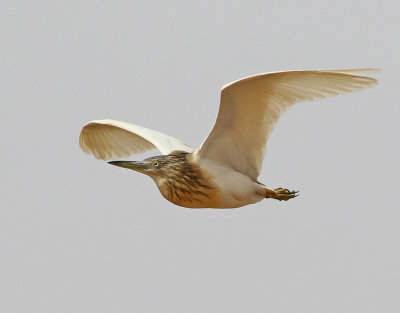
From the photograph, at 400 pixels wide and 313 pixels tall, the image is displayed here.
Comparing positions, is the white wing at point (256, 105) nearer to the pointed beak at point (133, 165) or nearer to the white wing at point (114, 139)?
the pointed beak at point (133, 165)

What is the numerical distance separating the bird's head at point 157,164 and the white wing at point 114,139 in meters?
0.88

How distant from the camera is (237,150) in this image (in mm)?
9289

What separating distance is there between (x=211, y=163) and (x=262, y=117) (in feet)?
2.16

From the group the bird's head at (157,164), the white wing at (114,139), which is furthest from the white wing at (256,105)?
the white wing at (114,139)

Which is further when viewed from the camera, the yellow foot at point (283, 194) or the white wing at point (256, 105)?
the yellow foot at point (283, 194)

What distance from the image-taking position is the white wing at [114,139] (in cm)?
1043

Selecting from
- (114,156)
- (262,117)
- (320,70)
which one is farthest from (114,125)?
(320,70)

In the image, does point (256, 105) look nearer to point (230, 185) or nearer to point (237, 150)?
point (237, 150)

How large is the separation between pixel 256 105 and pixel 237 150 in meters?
0.55

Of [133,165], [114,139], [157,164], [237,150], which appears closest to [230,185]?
[237,150]

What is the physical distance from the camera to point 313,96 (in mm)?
8758

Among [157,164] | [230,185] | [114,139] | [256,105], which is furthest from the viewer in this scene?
[114,139]

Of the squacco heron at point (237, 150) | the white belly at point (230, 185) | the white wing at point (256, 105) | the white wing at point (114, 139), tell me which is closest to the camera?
the white wing at point (256, 105)

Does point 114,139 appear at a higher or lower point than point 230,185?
higher
